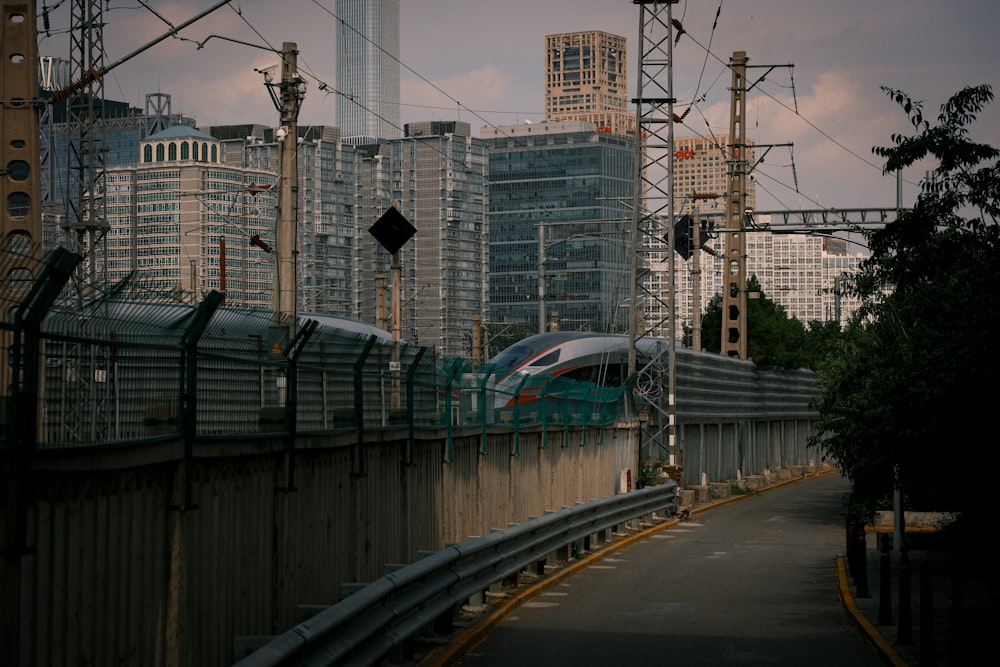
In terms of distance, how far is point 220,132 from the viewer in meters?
162

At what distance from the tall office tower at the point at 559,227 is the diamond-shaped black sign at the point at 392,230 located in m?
130

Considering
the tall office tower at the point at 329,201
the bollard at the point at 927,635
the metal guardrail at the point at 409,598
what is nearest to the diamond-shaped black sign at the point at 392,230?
the metal guardrail at the point at 409,598

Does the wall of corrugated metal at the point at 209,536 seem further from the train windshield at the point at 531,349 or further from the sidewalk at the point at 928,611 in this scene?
the train windshield at the point at 531,349

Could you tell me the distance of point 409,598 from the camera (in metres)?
12.5

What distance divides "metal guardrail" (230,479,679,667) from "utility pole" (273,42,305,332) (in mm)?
6442

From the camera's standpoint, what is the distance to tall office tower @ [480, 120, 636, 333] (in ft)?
559

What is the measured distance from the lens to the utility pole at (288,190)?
2475 cm

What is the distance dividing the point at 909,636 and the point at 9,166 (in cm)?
1110

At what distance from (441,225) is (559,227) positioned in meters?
13.9

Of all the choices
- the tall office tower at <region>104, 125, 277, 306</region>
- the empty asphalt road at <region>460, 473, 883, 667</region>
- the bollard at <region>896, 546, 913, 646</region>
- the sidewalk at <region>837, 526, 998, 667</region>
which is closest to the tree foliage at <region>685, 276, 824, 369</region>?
the empty asphalt road at <region>460, 473, 883, 667</region>

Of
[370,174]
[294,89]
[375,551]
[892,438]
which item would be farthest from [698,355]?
[370,174]

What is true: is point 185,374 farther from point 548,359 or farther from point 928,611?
point 548,359

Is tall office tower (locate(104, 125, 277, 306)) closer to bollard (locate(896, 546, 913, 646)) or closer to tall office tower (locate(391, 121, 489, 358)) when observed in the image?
tall office tower (locate(391, 121, 489, 358))

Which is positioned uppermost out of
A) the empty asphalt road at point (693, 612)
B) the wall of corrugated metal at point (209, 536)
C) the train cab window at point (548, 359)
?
the train cab window at point (548, 359)
